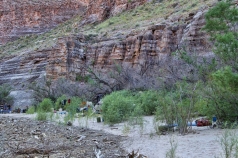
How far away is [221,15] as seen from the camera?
354 inches

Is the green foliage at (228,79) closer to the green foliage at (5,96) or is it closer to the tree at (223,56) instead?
the tree at (223,56)

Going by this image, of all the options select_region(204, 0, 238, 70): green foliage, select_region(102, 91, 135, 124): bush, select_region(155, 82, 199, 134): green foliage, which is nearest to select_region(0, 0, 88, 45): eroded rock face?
select_region(102, 91, 135, 124): bush

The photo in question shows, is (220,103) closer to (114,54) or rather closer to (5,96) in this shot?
(114,54)

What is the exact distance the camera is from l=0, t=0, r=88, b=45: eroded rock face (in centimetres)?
6205

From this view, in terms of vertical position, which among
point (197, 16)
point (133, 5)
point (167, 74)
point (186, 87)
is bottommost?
point (186, 87)

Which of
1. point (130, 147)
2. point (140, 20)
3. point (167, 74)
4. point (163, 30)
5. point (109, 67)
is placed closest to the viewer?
point (130, 147)

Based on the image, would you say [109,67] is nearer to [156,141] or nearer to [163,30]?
[163,30]

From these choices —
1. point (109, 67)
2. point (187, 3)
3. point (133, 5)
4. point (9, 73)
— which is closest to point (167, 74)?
point (109, 67)

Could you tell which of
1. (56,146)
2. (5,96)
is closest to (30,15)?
(5,96)

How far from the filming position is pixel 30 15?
63.6 metres

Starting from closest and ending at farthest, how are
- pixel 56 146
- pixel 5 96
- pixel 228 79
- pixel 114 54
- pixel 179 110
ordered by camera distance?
pixel 228 79, pixel 56 146, pixel 179 110, pixel 114 54, pixel 5 96

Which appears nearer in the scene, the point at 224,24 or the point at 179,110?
the point at 179,110

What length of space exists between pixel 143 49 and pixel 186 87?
17180 millimetres

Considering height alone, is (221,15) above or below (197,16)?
below
